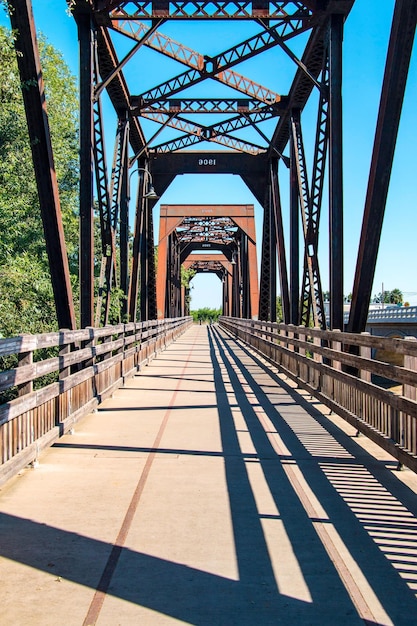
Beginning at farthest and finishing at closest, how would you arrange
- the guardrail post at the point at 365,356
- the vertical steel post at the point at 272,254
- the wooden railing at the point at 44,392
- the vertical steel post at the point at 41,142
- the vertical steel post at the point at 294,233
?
the vertical steel post at the point at 272,254, the vertical steel post at the point at 294,233, the vertical steel post at the point at 41,142, the guardrail post at the point at 365,356, the wooden railing at the point at 44,392

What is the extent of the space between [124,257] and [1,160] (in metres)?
4.02

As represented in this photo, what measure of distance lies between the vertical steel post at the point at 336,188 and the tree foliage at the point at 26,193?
537 cm

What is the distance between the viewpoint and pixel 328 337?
28.3ft

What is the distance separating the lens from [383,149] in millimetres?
7039

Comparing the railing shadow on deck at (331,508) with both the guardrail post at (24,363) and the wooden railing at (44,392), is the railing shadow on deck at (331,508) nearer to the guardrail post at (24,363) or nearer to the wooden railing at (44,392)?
the wooden railing at (44,392)

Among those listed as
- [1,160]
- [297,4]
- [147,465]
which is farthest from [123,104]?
[147,465]

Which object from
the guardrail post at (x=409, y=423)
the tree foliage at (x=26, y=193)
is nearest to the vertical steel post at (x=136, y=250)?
the tree foliage at (x=26, y=193)

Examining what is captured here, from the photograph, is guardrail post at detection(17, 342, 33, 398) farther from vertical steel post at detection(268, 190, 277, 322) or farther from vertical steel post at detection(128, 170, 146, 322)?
vertical steel post at detection(268, 190, 277, 322)

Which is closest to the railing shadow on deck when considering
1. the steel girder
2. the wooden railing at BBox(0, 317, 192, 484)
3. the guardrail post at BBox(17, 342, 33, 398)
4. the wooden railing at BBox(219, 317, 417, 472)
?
the wooden railing at BBox(219, 317, 417, 472)

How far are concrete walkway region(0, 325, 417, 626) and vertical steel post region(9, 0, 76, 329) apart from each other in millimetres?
2126

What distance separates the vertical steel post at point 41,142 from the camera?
24.0ft

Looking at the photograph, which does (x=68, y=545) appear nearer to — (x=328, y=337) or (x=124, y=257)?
(x=328, y=337)

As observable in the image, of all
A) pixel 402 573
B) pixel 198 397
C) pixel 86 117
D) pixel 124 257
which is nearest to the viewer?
pixel 402 573

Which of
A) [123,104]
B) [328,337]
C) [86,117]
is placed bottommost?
[328,337]
